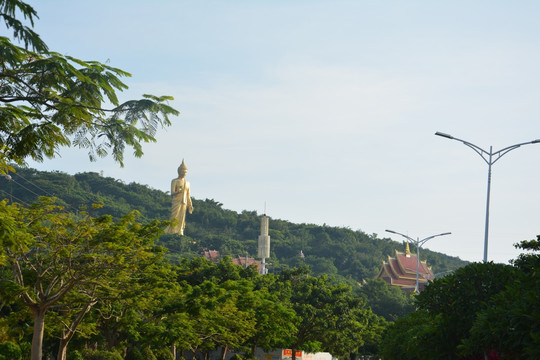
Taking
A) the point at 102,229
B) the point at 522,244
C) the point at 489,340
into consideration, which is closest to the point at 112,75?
the point at 489,340

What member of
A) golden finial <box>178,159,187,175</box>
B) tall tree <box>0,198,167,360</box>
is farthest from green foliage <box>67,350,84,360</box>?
golden finial <box>178,159,187,175</box>

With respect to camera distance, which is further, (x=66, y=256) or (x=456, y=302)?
(x=66, y=256)

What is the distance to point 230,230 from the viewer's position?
5861 inches

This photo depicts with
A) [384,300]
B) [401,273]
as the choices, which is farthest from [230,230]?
[384,300]

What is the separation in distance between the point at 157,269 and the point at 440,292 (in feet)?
49.4

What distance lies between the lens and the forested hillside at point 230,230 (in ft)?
418

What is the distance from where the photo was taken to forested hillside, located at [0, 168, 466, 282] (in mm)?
127438

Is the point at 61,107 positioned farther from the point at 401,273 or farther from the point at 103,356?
the point at 401,273

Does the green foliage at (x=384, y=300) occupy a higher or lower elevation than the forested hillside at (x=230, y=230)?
lower

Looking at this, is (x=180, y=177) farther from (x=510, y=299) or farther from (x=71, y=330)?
(x=510, y=299)

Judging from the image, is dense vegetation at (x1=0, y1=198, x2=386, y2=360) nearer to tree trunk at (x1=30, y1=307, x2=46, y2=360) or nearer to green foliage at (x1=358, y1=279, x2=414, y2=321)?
tree trunk at (x1=30, y1=307, x2=46, y2=360)

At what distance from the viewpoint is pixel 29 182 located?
122 metres

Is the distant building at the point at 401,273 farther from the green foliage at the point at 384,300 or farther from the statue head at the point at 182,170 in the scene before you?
the statue head at the point at 182,170

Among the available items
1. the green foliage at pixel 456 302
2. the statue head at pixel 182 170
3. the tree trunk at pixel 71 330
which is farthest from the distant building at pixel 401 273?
the green foliage at pixel 456 302
